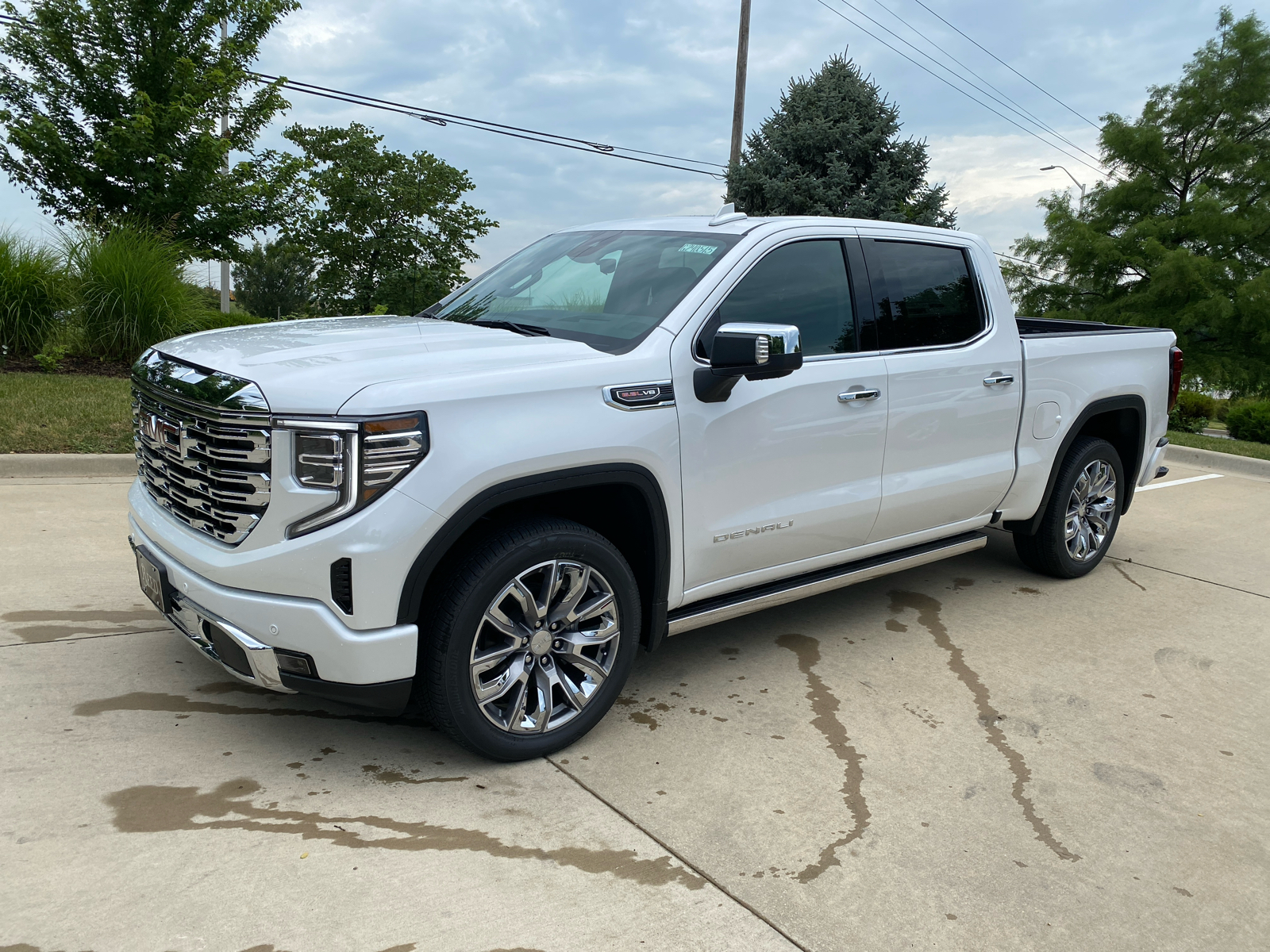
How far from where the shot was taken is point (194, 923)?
2.47 metres

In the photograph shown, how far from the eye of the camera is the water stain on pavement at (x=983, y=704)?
3168mm

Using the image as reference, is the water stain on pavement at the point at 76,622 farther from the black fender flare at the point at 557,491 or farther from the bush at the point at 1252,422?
the bush at the point at 1252,422

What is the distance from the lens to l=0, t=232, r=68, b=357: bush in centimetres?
1057

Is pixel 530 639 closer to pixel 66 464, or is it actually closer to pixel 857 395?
pixel 857 395

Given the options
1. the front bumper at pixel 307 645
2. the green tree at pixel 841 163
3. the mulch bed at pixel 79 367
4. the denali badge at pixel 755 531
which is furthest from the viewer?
the green tree at pixel 841 163

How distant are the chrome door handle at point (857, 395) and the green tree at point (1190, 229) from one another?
2338 cm

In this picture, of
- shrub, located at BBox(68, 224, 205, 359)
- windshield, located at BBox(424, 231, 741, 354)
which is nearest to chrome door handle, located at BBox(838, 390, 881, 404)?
windshield, located at BBox(424, 231, 741, 354)

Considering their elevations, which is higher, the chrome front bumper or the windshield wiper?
the windshield wiper

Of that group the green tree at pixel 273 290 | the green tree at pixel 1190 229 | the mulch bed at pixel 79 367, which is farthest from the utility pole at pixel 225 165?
the green tree at pixel 273 290

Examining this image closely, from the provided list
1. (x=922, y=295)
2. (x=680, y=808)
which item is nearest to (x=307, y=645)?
(x=680, y=808)

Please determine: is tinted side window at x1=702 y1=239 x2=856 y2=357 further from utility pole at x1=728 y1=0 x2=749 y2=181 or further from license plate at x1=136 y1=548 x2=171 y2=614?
utility pole at x1=728 y1=0 x2=749 y2=181

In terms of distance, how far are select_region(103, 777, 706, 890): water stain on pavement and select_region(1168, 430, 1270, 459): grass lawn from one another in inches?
445

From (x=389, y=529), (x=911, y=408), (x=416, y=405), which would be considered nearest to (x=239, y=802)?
(x=389, y=529)

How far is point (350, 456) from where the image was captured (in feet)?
9.40
